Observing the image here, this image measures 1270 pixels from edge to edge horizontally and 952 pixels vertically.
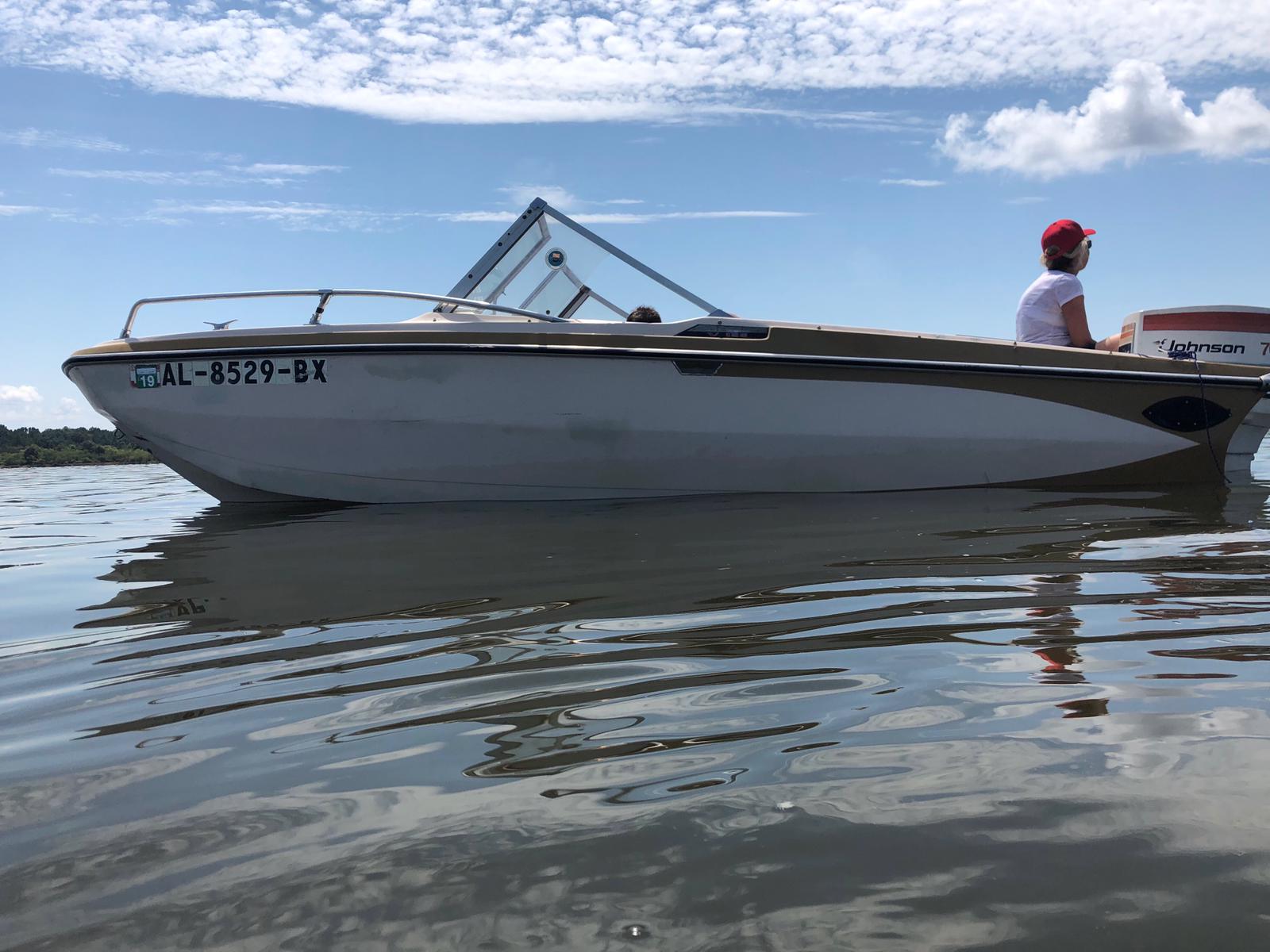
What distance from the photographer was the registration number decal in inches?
217

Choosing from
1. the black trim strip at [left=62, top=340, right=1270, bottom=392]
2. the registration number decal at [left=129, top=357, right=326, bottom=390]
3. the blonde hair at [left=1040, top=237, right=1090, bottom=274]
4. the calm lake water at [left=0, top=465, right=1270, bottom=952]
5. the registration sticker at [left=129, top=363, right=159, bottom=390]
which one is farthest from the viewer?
the blonde hair at [left=1040, top=237, right=1090, bottom=274]

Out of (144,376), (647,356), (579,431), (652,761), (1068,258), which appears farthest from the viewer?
(1068,258)

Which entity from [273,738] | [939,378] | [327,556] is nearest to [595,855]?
[273,738]

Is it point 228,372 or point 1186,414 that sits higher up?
point 228,372

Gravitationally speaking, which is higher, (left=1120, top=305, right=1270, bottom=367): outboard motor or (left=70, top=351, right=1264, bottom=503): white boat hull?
(left=1120, top=305, right=1270, bottom=367): outboard motor

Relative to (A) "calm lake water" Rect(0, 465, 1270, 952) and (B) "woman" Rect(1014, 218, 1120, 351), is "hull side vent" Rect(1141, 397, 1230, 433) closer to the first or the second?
(B) "woman" Rect(1014, 218, 1120, 351)

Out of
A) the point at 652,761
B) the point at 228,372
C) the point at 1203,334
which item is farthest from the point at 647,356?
the point at 652,761

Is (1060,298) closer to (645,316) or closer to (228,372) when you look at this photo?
(645,316)

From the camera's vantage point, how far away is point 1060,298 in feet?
20.0

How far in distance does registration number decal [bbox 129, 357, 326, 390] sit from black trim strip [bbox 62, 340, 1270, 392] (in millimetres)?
44

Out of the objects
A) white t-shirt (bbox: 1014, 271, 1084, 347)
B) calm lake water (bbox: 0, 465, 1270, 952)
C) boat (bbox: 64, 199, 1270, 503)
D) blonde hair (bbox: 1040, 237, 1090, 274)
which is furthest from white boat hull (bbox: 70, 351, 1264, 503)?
calm lake water (bbox: 0, 465, 1270, 952)

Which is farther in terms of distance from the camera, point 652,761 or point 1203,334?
point 1203,334

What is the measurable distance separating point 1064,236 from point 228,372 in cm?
519

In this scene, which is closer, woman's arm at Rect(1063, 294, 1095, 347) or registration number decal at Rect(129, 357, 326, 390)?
registration number decal at Rect(129, 357, 326, 390)
